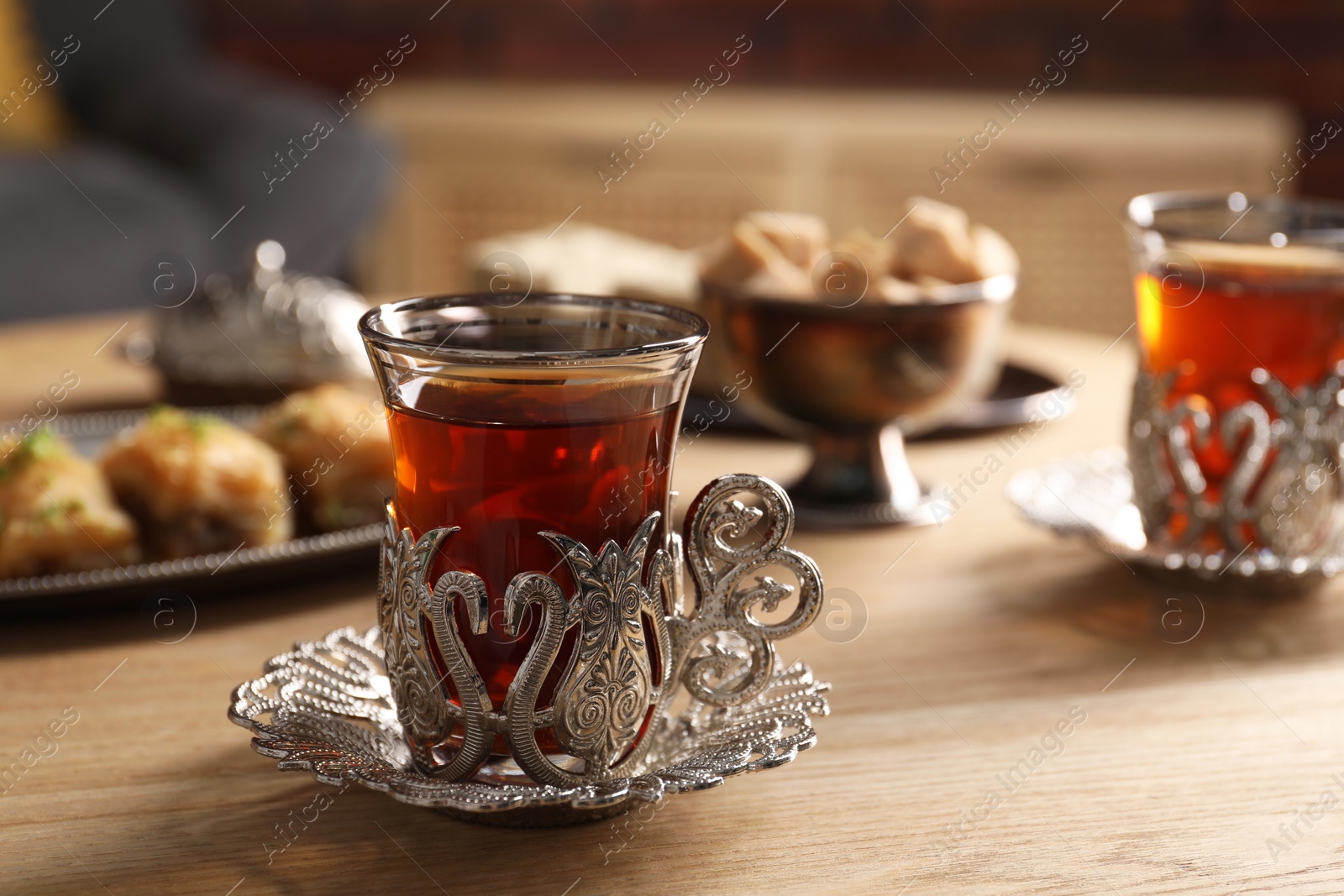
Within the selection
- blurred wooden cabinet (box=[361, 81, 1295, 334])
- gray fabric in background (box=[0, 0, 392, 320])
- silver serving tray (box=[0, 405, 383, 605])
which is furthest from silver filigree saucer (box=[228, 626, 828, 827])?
blurred wooden cabinet (box=[361, 81, 1295, 334])

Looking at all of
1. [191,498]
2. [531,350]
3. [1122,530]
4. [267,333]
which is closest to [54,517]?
[191,498]

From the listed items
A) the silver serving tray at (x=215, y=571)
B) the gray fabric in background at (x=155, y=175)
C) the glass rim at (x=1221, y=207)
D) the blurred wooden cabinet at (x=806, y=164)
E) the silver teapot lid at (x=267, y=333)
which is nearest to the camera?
the silver serving tray at (x=215, y=571)

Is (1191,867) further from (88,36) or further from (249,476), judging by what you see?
(88,36)

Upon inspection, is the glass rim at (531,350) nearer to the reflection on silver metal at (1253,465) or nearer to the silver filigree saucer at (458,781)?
the silver filigree saucer at (458,781)

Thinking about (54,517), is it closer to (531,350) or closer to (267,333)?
(531,350)

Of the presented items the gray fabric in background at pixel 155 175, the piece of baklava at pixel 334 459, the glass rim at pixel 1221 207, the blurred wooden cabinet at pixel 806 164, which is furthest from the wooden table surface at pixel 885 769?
the blurred wooden cabinet at pixel 806 164

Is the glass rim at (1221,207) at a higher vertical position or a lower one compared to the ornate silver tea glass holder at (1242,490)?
higher
